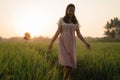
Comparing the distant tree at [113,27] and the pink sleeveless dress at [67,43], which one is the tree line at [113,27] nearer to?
the distant tree at [113,27]


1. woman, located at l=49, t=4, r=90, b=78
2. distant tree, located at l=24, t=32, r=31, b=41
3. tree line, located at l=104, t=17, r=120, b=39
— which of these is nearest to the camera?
woman, located at l=49, t=4, r=90, b=78

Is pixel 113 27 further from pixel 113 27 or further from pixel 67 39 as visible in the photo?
pixel 67 39

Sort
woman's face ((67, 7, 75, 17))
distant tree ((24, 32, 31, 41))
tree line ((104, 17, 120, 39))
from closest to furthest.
→ woman's face ((67, 7, 75, 17)) → distant tree ((24, 32, 31, 41)) → tree line ((104, 17, 120, 39))

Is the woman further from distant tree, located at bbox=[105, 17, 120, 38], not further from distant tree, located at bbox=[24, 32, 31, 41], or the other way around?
distant tree, located at bbox=[105, 17, 120, 38]

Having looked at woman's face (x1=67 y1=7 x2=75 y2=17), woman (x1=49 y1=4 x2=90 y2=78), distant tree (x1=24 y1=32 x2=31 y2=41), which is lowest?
distant tree (x1=24 y1=32 x2=31 y2=41)

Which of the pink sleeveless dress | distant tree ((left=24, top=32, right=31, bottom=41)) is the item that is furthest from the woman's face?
distant tree ((left=24, top=32, right=31, bottom=41))

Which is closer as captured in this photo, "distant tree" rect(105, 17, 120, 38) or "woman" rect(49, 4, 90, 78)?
"woman" rect(49, 4, 90, 78)

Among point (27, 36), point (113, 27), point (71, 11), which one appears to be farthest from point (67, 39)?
point (113, 27)

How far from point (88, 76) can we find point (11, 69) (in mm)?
2242

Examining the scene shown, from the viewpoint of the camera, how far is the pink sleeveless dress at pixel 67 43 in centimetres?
561

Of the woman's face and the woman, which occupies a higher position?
the woman's face

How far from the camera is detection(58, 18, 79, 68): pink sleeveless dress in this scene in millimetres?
5609

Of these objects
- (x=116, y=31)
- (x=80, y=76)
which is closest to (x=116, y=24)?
(x=116, y=31)

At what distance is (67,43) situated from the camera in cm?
564
